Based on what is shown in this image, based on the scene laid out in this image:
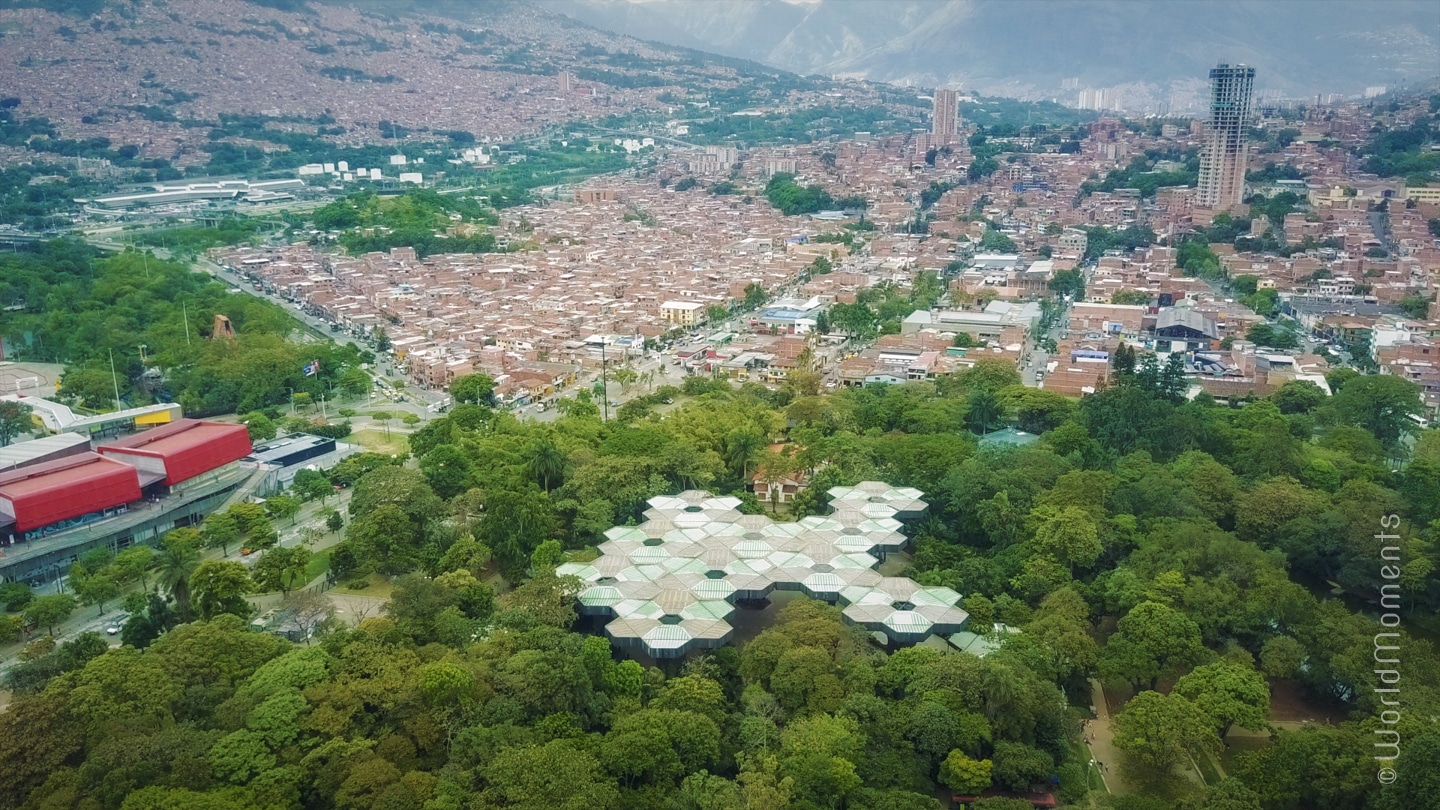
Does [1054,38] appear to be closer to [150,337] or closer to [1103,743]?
[150,337]

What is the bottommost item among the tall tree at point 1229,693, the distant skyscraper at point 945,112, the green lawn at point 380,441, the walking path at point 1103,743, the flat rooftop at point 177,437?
the walking path at point 1103,743

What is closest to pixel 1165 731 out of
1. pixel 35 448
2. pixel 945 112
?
pixel 35 448

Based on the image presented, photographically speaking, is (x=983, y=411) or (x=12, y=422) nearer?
(x=12, y=422)

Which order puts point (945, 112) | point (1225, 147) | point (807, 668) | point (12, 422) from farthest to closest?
point (945, 112), point (1225, 147), point (12, 422), point (807, 668)

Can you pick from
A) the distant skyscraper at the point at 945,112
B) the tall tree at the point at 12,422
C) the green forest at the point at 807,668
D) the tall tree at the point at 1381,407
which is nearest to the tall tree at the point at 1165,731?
the green forest at the point at 807,668

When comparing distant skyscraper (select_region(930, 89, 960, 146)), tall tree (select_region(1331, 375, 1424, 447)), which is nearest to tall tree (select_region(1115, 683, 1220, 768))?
tall tree (select_region(1331, 375, 1424, 447))

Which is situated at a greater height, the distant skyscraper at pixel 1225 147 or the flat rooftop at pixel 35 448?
the distant skyscraper at pixel 1225 147

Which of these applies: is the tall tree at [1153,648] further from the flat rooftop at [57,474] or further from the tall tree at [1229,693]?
the flat rooftop at [57,474]

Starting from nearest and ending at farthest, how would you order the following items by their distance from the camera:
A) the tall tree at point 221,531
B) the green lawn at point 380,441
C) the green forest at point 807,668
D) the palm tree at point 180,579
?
1. the green forest at point 807,668
2. the palm tree at point 180,579
3. the tall tree at point 221,531
4. the green lawn at point 380,441
